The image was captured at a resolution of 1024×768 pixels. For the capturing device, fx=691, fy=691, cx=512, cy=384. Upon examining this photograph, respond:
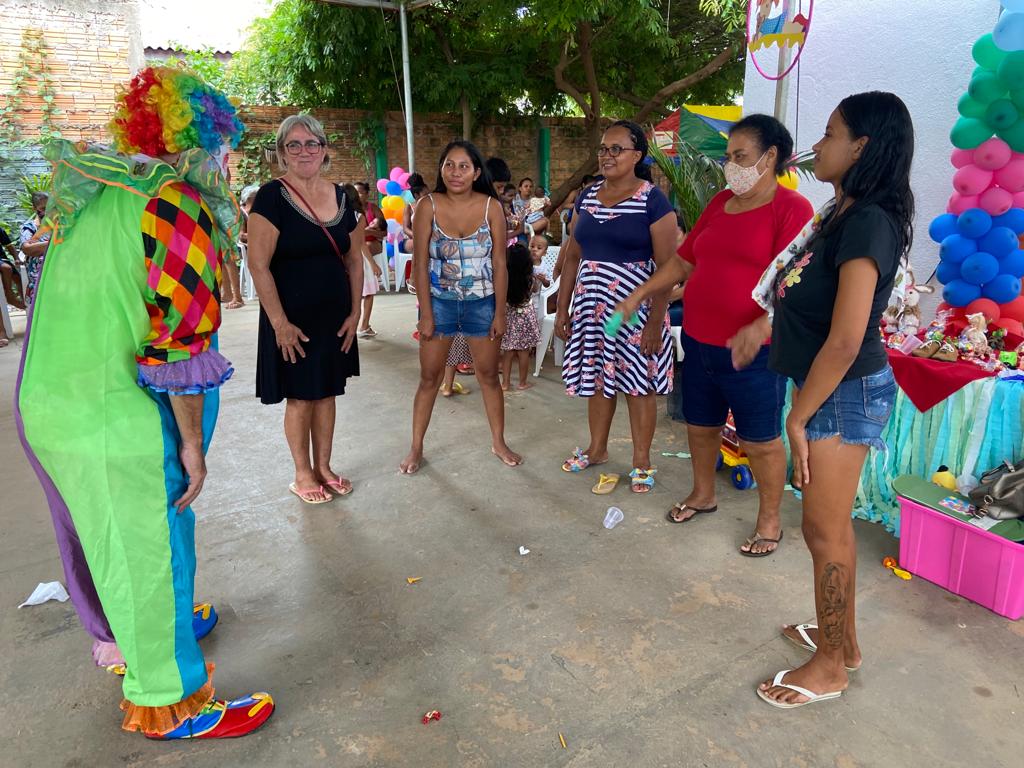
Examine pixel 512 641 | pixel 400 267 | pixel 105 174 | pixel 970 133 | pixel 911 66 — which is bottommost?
pixel 512 641

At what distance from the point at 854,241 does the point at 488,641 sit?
5.41 feet

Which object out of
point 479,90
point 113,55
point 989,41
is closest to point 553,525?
point 989,41

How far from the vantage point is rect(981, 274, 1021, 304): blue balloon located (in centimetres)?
329

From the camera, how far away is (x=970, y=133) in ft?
11.0

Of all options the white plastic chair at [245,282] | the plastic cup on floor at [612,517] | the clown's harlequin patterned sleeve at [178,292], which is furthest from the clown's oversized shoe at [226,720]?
the white plastic chair at [245,282]

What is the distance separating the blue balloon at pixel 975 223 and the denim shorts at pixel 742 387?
141 centimetres

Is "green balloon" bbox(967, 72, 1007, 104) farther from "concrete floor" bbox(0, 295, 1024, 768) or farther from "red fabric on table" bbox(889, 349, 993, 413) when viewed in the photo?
"concrete floor" bbox(0, 295, 1024, 768)

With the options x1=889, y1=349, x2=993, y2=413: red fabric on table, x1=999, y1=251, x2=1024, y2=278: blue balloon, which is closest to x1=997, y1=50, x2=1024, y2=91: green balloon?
x1=999, y1=251, x2=1024, y2=278: blue balloon

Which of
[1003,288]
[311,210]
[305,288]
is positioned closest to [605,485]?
[305,288]

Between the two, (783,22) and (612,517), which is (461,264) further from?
(783,22)

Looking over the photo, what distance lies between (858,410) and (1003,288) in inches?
83.3

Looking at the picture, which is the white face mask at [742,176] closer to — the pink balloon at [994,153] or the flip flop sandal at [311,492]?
the pink balloon at [994,153]

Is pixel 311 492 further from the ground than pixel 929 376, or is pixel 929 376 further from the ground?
pixel 929 376

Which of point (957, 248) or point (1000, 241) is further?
point (957, 248)
